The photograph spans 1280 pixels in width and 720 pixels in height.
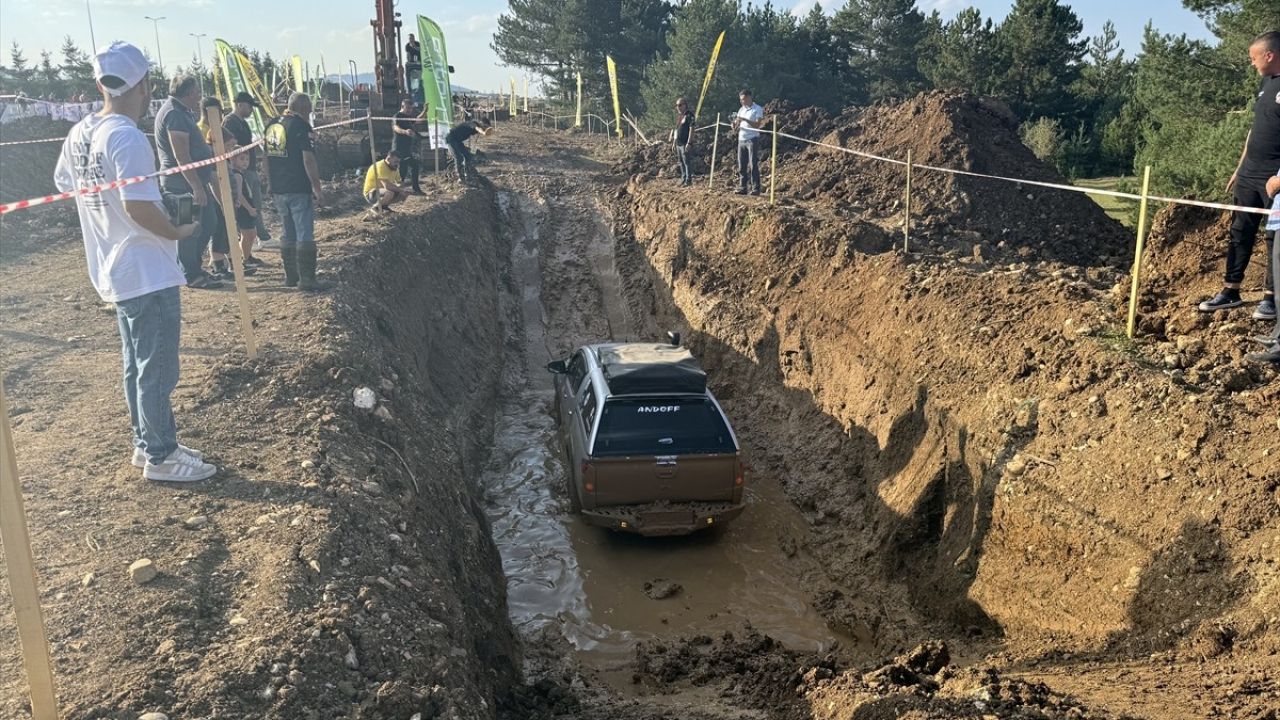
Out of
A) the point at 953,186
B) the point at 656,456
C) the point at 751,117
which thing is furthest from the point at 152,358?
the point at 953,186

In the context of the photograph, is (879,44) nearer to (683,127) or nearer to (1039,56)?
(1039,56)

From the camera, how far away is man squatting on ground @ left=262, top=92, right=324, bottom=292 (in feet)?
32.6

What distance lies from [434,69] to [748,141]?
7.45 meters

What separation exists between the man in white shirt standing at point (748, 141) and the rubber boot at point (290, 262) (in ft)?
28.8

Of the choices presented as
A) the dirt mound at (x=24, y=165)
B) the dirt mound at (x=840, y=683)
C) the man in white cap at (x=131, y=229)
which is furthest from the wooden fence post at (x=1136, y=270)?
the dirt mound at (x=24, y=165)

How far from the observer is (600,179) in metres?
24.6

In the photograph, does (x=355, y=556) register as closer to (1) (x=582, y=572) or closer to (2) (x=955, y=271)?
(1) (x=582, y=572)

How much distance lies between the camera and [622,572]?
8.84 m

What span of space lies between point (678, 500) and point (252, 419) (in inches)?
168

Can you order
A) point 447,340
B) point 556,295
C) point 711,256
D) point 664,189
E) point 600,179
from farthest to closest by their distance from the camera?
point 600,179, point 664,189, point 556,295, point 711,256, point 447,340

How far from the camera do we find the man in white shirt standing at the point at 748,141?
15.9 m

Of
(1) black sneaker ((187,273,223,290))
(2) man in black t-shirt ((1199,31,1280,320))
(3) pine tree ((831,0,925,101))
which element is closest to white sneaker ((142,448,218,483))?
(1) black sneaker ((187,273,223,290))

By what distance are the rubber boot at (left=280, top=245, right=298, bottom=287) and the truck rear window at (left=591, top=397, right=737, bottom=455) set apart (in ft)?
15.7

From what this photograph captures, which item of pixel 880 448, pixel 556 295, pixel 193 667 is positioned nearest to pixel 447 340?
pixel 556 295
